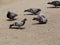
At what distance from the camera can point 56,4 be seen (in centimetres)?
1413

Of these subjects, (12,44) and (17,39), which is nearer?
(12,44)

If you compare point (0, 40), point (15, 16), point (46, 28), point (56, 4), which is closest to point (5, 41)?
point (0, 40)

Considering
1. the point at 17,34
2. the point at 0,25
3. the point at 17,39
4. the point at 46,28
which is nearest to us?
the point at 17,39

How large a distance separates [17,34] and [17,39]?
589 mm

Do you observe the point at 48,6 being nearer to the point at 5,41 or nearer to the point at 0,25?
the point at 0,25

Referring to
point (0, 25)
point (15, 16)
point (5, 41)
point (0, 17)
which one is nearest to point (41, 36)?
point (5, 41)

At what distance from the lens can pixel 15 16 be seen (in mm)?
11281

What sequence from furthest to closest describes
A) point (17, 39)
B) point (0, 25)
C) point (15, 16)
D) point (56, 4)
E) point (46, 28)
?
point (56, 4) < point (15, 16) < point (0, 25) < point (46, 28) < point (17, 39)

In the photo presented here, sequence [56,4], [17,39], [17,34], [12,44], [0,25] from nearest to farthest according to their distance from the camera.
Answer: [12,44]
[17,39]
[17,34]
[0,25]
[56,4]

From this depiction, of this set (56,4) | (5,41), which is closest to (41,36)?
(5,41)

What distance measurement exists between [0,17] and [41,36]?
3.76 metres

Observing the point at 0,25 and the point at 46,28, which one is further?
the point at 0,25

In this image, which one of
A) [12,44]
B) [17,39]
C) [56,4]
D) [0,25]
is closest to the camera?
[12,44]

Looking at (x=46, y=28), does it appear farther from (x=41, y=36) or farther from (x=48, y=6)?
(x=48, y=6)
